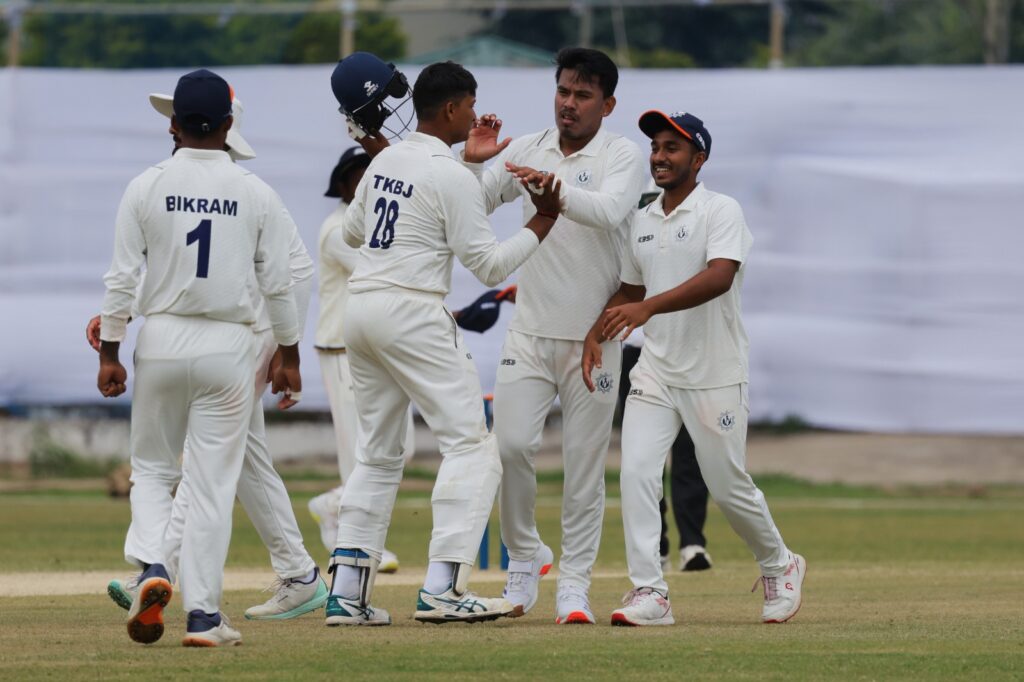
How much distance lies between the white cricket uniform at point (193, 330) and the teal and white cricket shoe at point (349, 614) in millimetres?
871

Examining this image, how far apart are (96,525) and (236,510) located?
212cm

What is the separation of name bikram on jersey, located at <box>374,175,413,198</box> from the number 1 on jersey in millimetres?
990

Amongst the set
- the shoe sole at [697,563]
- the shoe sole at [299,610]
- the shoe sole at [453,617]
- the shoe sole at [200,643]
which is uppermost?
the shoe sole at [200,643]

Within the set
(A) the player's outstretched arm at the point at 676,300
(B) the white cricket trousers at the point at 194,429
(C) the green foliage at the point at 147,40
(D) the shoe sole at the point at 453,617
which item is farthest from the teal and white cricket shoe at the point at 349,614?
(C) the green foliage at the point at 147,40

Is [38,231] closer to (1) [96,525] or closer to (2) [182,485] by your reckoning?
(1) [96,525]

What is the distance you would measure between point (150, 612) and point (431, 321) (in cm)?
168

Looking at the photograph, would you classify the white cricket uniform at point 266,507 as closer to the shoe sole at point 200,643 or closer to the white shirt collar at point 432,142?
the white shirt collar at point 432,142

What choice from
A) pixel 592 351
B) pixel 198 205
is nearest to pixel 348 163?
pixel 592 351

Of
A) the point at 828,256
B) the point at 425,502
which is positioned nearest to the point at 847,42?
the point at 828,256

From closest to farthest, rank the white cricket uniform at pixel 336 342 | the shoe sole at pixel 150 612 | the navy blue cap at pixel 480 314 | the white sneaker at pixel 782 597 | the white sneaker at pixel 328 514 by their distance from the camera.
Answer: the shoe sole at pixel 150 612 < the white sneaker at pixel 782 597 < the navy blue cap at pixel 480 314 < the white cricket uniform at pixel 336 342 < the white sneaker at pixel 328 514

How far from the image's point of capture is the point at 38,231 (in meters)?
19.4

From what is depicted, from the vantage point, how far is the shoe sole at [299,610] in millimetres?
8625

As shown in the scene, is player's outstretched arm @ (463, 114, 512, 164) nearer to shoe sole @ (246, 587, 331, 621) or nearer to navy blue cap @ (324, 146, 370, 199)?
shoe sole @ (246, 587, 331, 621)

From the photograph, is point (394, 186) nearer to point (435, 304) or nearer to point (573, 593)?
point (435, 304)
